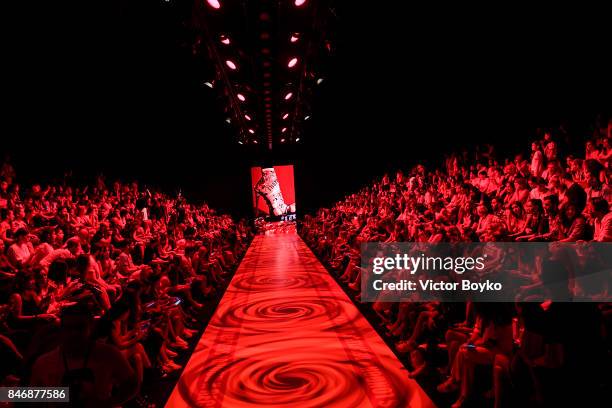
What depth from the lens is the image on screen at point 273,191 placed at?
2156cm

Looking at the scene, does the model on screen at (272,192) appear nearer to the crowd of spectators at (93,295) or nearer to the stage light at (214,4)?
the crowd of spectators at (93,295)

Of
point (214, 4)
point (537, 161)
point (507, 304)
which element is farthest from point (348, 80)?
point (507, 304)

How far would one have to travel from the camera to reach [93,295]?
458cm

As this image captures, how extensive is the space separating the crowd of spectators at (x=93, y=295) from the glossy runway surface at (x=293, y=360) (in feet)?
1.30

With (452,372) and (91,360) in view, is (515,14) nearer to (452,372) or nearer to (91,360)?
(452,372)

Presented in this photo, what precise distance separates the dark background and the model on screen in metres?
7.33

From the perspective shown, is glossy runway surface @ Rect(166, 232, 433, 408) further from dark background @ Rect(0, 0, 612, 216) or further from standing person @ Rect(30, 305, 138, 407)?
dark background @ Rect(0, 0, 612, 216)

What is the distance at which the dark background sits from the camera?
19.2ft

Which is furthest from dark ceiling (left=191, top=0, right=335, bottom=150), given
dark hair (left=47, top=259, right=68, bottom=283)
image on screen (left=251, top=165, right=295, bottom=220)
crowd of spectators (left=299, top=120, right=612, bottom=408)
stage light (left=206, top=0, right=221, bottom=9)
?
image on screen (left=251, top=165, right=295, bottom=220)

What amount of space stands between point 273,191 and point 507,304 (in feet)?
62.3

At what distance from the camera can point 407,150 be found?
1364 centimetres

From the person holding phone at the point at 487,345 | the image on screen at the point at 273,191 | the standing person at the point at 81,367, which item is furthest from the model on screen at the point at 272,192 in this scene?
the standing person at the point at 81,367

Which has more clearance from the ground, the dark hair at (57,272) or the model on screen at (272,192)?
the model on screen at (272,192)

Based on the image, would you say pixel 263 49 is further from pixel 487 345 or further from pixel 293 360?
pixel 487 345
